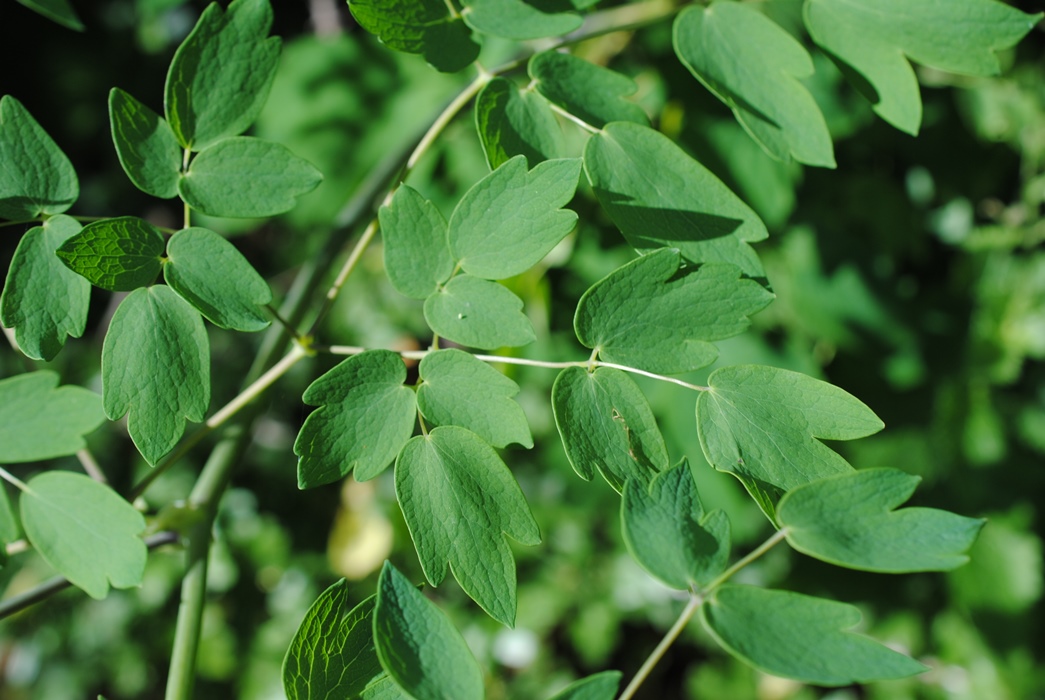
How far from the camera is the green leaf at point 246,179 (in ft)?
2.52

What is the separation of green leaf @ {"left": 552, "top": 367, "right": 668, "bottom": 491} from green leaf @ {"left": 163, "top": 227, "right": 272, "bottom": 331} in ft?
0.88

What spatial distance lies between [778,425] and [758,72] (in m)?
0.37

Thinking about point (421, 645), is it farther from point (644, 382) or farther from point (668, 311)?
point (644, 382)

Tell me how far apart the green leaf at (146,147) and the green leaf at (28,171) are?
0.05 metres

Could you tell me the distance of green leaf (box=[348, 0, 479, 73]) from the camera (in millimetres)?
741

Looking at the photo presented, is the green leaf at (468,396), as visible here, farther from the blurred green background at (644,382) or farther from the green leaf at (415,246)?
the blurred green background at (644,382)

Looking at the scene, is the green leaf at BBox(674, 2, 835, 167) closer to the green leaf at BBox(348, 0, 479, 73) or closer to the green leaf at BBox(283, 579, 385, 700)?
the green leaf at BBox(348, 0, 479, 73)

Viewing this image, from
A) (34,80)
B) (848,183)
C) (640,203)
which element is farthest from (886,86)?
(34,80)

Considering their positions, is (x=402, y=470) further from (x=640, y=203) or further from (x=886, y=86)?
(x=886, y=86)

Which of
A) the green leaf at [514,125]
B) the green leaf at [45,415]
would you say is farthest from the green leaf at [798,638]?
the green leaf at [45,415]

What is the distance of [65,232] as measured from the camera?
745mm

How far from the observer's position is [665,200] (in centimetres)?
78

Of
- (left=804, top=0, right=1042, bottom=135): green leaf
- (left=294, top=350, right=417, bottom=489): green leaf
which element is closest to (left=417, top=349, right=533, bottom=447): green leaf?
(left=294, top=350, right=417, bottom=489): green leaf

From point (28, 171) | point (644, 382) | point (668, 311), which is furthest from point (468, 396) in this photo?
point (644, 382)
